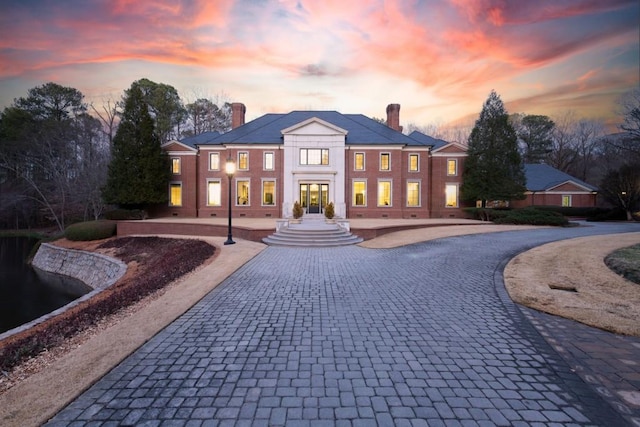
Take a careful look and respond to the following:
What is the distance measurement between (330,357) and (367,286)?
11.1 feet

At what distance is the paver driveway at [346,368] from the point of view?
A: 2.71m

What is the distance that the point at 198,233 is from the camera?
17359 mm

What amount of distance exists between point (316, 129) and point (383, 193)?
8.44 metres

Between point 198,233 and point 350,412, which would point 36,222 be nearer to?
point 198,233

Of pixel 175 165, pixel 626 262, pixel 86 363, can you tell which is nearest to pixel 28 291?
pixel 86 363

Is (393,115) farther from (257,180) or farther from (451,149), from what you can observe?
(257,180)

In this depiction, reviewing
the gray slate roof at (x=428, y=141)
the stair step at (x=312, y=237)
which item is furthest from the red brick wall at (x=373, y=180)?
the stair step at (x=312, y=237)

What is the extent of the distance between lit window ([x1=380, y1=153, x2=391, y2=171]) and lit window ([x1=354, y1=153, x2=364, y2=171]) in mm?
1780

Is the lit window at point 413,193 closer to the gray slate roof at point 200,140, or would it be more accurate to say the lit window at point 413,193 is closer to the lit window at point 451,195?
the lit window at point 451,195

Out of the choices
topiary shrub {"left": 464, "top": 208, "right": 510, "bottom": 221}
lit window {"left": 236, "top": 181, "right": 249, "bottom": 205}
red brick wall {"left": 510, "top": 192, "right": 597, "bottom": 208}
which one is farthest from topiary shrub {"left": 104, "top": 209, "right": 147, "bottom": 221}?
red brick wall {"left": 510, "top": 192, "right": 597, "bottom": 208}

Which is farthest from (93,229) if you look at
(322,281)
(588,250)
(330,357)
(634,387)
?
(588,250)

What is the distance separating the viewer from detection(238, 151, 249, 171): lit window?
2517cm

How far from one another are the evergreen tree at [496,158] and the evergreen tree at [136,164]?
2812 centimetres

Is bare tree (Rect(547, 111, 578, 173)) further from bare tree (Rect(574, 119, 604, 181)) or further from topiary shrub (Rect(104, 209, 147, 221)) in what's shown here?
topiary shrub (Rect(104, 209, 147, 221))
